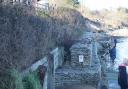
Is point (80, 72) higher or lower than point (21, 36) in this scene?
lower

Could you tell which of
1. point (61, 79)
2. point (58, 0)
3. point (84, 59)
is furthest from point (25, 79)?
point (58, 0)

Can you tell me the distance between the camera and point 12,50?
9727mm

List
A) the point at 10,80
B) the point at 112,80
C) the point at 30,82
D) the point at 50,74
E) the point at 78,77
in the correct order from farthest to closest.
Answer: the point at 78,77, the point at 112,80, the point at 50,74, the point at 30,82, the point at 10,80

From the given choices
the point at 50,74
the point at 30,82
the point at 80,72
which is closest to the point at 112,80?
the point at 80,72

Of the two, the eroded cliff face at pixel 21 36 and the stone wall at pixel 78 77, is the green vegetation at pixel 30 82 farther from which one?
the stone wall at pixel 78 77

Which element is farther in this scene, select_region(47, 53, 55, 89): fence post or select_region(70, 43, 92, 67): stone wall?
select_region(70, 43, 92, 67): stone wall

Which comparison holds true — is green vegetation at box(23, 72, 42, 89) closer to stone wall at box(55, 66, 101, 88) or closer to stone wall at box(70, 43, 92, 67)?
stone wall at box(55, 66, 101, 88)

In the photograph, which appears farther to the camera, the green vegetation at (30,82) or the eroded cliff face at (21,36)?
the green vegetation at (30,82)

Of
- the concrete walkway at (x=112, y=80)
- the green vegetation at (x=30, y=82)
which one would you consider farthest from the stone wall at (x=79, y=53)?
the green vegetation at (x=30, y=82)

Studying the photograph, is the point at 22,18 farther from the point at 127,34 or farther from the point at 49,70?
the point at 127,34

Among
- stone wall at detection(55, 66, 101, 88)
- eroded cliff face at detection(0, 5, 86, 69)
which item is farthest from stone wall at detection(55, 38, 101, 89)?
eroded cliff face at detection(0, 5, 86, 69)

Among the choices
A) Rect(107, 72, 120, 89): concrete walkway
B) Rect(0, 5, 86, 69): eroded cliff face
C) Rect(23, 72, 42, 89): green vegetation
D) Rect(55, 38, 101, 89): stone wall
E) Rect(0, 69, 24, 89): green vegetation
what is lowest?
Rect(107, 72, 120, 89): concrete walkway

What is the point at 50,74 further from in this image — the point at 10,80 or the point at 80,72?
the point at 10,80

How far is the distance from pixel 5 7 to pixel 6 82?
207 cm
